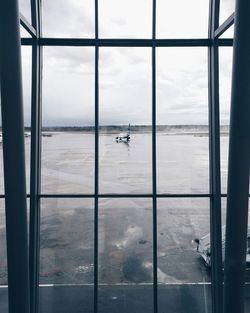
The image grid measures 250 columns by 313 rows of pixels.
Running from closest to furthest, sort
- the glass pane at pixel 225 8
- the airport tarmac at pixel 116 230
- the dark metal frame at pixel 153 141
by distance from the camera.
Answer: the glass pane at pixel 225 8
the dark metal frame at pixel 153 141
the airport tarmac at pixel 116 230

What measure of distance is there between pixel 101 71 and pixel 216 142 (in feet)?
8.13

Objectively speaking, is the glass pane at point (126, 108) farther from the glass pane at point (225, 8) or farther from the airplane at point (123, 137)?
the glass pane at point (225, 8)

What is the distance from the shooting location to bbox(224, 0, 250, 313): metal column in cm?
403

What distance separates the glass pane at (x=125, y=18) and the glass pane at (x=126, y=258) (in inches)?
121

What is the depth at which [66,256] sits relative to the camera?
20.5 feet

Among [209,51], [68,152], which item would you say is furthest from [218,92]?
[68,152]

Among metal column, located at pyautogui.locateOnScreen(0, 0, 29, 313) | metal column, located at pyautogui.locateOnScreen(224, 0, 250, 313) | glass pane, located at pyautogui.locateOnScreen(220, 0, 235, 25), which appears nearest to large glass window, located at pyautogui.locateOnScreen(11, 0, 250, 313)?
glass pane, located at pyautogui.locateOnScreen(220, 0, 235, 25)

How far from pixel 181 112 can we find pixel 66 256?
11.7 ft

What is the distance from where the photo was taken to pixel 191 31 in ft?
19.4

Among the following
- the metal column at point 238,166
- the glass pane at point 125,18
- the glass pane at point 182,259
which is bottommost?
the glass pane at point 182,259

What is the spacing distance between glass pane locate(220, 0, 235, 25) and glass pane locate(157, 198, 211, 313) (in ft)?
11.0

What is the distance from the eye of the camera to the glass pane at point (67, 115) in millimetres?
5785

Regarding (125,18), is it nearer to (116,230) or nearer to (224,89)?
(224,89)

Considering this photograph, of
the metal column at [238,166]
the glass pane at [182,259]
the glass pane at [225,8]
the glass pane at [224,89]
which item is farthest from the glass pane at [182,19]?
the glass pane at [182,259]
